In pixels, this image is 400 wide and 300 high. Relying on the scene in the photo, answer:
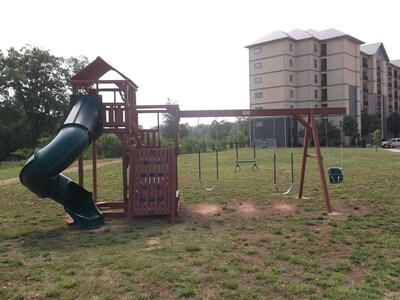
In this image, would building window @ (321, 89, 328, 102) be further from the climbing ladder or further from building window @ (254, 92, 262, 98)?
the climbing ladder

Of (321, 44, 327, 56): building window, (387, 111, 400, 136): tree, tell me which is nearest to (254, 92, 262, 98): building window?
(321, 44, 327, 56): building window

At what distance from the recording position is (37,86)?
5609cm

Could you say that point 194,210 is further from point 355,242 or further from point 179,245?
point 355,242

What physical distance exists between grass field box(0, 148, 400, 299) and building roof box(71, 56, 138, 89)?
3756 mm

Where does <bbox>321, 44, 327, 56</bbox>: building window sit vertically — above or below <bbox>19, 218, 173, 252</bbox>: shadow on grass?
above

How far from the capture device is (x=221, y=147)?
4169 cm

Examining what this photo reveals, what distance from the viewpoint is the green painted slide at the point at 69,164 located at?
7.44 m

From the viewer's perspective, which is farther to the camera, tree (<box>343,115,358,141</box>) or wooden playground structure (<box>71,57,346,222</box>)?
tree (<box>343,115,358,141</box>)

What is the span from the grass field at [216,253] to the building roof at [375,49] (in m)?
71.3

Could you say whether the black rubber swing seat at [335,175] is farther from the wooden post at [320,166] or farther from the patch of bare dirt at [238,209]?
the patch of bare dirt at [238,209]

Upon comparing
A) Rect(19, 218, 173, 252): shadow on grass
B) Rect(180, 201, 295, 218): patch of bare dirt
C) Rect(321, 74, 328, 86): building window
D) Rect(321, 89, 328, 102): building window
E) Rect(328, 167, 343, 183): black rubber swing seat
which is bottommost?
Rect(180, 201, 295, 218): patch of bare dirt

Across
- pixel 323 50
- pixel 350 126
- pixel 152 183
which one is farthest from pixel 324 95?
pixel 152 183

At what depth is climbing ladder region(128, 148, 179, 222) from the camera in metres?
9.09

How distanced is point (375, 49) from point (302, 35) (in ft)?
65.0
